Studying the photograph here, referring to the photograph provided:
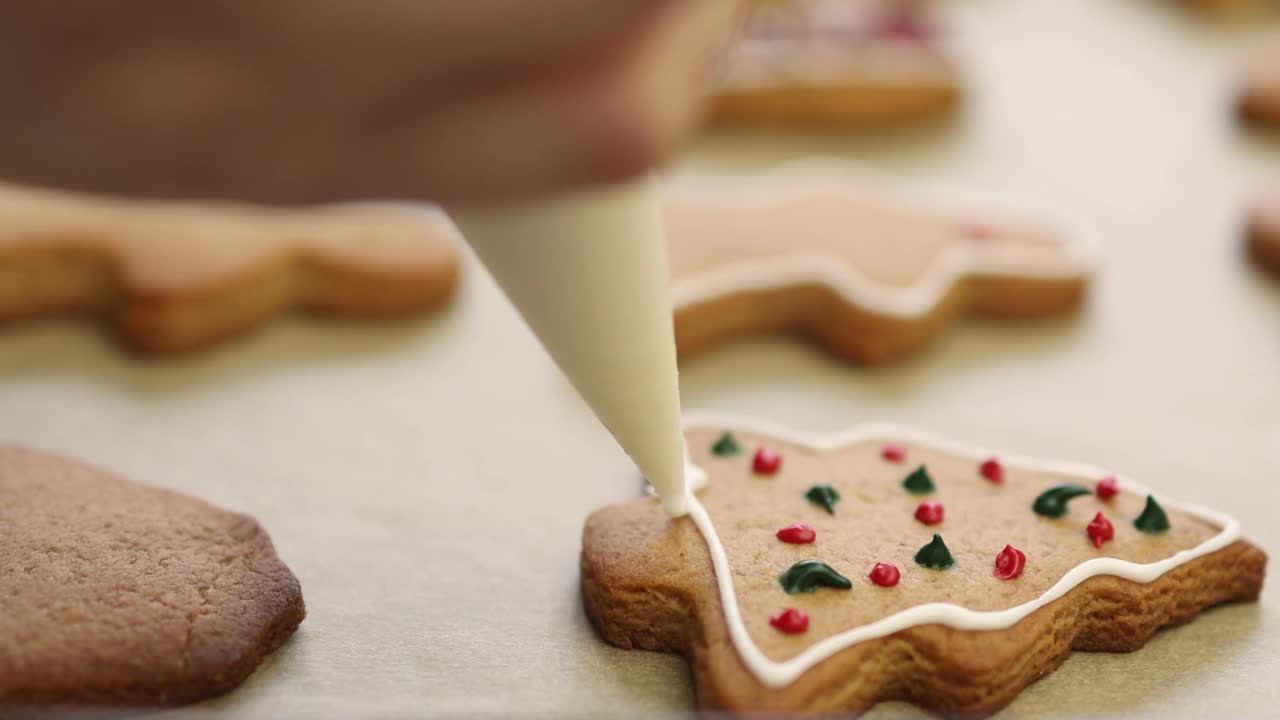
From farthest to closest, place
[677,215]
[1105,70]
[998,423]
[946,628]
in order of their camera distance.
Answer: [1105,70]
[677,215]
[998,423]
[946,628]

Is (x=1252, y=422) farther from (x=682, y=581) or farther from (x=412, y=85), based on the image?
(x=412, y=85)

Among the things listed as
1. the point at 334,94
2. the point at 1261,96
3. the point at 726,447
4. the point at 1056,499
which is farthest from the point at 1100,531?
the point at 1261,96

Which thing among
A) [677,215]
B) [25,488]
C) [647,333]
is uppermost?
[647,333]

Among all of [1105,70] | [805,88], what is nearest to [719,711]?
[805,88]

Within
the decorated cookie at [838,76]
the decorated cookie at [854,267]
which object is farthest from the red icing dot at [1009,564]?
the decorated cookie at [838,76]

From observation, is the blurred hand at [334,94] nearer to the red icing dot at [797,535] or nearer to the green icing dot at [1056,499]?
the red icing dot at [797,535]

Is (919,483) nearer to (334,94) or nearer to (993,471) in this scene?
(993,471)
